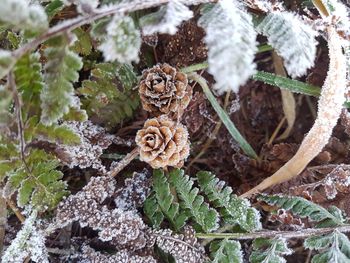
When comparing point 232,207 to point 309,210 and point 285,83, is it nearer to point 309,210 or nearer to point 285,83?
point 309,210

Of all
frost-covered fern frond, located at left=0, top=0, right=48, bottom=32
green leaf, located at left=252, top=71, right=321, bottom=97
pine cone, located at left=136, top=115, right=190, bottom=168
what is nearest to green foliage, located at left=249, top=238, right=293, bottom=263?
pine cone, located at left=136, top=115, right=190, bottom=168

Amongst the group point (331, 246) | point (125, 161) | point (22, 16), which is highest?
point (22, 16)

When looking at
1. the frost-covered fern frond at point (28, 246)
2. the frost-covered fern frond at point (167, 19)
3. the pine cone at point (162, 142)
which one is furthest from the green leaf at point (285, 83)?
the frost-covered fern frond at point (28, 246)

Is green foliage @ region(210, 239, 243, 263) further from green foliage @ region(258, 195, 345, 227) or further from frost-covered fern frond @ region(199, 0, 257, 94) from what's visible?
frost-covered fern frond @ region(199, 0, 257, 94)

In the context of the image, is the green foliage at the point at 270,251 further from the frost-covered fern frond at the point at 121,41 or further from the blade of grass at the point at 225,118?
the frost-covered fern frond at the point at 121,41

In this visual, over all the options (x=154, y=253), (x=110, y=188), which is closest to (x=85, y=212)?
(x=110, y=188)

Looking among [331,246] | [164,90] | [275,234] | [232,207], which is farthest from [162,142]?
[331,246]
